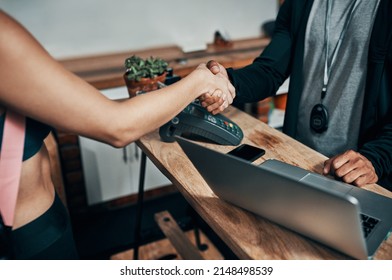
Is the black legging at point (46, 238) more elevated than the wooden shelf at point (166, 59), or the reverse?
the wooden shelf at point (166, 59)

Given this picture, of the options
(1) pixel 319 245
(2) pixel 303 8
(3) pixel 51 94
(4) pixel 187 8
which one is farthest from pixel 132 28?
(1) pixel 319 245

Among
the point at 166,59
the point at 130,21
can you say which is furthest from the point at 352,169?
the point at 130,21

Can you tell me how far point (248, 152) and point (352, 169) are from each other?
1.11 feet

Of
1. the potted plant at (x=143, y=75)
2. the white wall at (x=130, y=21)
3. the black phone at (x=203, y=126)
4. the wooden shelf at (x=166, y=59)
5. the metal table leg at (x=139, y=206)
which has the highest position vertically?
the white wall at (x=130, y=21)

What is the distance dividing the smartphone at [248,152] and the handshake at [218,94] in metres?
0.18

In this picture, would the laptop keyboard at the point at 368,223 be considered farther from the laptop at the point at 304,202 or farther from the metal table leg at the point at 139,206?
the metal table leg at the point at 139,206

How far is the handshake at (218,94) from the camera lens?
1319 mm

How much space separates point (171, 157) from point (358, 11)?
89 cm

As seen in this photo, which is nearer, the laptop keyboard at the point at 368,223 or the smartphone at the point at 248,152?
the laptop keyboard at the point at 368,223

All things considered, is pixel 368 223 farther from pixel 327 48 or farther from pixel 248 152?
pixel 327 48

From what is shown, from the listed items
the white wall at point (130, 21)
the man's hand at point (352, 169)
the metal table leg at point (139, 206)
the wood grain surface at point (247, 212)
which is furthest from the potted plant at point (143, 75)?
the white wall at point (130, 21)

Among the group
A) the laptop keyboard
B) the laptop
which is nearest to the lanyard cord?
the laptop

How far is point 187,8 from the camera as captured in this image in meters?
2.91

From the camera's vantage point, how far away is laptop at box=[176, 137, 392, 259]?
0.71 metres
